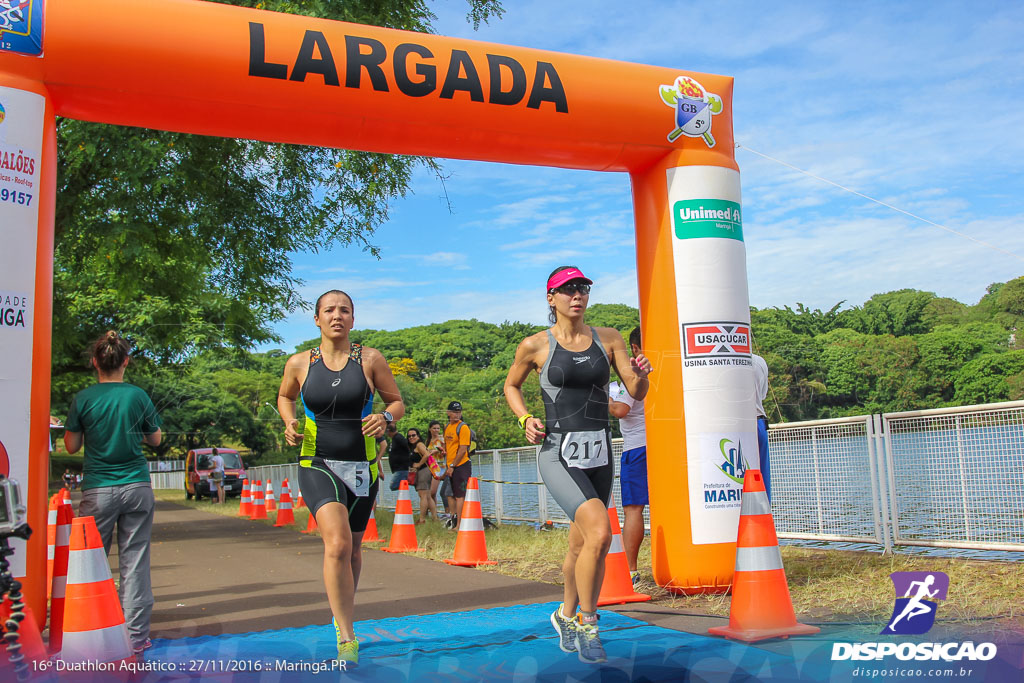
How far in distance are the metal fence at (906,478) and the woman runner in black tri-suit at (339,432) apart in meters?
1.50

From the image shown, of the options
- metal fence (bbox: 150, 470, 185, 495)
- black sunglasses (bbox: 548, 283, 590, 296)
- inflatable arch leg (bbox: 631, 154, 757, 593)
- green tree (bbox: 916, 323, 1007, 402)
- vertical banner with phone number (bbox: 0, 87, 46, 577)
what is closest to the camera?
black sunglasses (bbox: 548, 283, 590, 296)

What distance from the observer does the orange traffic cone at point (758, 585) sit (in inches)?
190

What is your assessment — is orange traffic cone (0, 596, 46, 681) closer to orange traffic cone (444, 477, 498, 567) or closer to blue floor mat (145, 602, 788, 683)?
blue floor mat (145, 602, 788, 683)

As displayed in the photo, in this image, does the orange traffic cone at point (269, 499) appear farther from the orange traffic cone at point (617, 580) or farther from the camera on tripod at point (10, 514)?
the camera on tripod at point (10, 514)

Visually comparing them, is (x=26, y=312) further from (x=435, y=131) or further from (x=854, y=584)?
(x=854, y=584)

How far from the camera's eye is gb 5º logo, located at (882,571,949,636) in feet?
15.5

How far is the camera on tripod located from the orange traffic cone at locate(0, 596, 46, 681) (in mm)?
352

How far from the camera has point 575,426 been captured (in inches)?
189

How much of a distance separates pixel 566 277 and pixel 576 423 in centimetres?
87

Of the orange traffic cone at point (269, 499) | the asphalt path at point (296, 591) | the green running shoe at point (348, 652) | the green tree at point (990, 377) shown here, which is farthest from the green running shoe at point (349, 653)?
the green tree at point (990, 377)

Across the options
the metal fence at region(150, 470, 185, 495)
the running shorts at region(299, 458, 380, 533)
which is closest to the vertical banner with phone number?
the running shorts at region(299, 458, 380, 533)

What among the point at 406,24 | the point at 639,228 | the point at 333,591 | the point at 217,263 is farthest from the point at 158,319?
the point at 333,591

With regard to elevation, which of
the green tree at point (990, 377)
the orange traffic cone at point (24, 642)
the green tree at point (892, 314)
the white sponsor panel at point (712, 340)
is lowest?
the orange traffic cone at point (24, 642)

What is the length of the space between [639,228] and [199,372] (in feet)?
57.3
